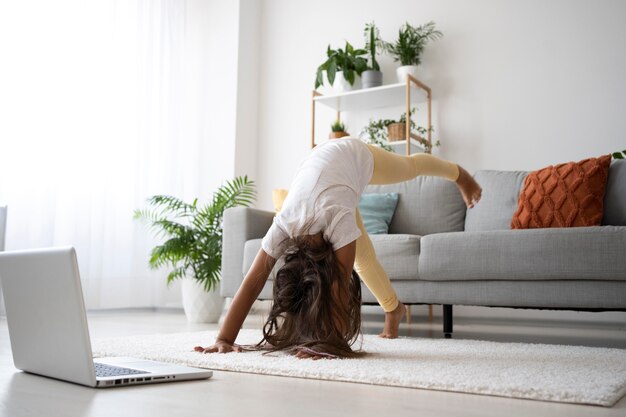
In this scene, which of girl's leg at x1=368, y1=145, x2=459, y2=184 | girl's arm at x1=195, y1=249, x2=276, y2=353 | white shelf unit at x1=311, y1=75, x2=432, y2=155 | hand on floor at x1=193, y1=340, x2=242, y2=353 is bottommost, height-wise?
hand on floor at x1=193, y1=340, x2=242, y2=353

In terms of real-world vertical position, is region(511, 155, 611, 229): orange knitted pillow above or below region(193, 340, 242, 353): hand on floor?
above

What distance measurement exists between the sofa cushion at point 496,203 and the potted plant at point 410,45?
3.91 ft

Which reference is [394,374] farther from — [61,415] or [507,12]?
[507,12]

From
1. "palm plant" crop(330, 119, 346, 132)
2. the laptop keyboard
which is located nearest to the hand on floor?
the laptop keyboard

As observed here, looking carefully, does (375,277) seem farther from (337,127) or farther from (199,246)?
(337,127)

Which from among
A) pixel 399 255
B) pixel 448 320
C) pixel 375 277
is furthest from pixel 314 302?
pixel 448 320

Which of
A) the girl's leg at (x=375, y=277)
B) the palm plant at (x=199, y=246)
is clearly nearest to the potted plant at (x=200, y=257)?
the palm plant at (x=199, y=246)

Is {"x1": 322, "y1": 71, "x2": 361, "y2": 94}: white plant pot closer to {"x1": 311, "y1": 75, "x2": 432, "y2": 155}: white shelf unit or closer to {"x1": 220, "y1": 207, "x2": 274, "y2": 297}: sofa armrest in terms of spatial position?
{"x1": 311, "y1": 75, "x2": 432, "y2": 155}: white shelf unit

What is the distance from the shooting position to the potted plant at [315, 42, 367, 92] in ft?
14.3

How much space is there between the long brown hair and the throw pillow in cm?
151

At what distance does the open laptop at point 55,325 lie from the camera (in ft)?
3.90

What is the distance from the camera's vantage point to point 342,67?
14.5 ft

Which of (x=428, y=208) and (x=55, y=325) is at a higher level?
(x=428, y=208)

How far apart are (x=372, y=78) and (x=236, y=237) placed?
173 centimetres
